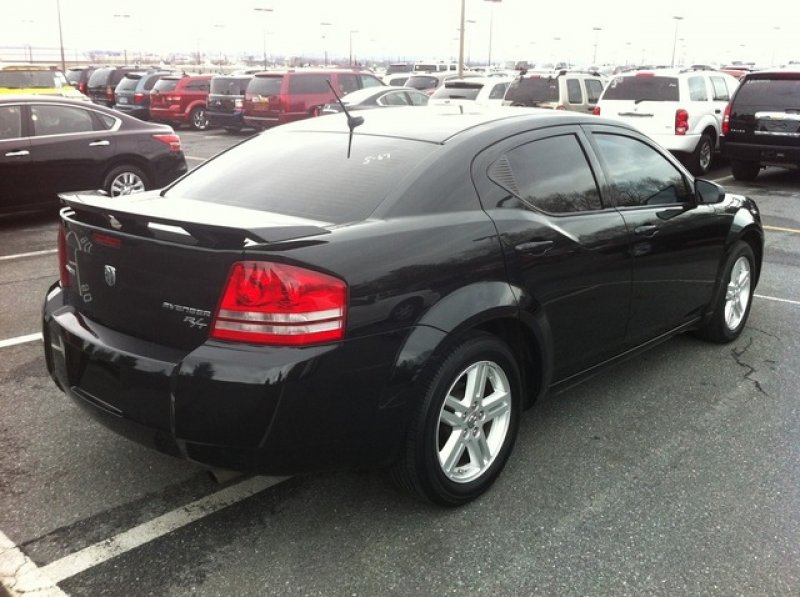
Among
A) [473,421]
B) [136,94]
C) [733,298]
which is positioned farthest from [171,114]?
[473,421]

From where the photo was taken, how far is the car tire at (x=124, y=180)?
9.48 meters

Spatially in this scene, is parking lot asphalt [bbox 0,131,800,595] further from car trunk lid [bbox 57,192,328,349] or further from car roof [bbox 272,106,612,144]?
car roof [bbox 272,106,612,144]

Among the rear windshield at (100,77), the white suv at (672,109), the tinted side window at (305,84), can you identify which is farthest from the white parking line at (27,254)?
the rear windshield at (100,77)

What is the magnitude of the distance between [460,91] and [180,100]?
33.5ft

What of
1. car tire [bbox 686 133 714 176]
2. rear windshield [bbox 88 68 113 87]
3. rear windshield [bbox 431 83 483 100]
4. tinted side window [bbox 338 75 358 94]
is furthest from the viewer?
rear windshield [bbox 88 68 113 87]

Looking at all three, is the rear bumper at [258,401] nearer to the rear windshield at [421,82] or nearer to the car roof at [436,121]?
the car roof at [436,121]

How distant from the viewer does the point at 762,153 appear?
11992 millimetres

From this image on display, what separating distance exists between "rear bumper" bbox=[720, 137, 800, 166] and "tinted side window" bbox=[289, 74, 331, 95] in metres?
10.4

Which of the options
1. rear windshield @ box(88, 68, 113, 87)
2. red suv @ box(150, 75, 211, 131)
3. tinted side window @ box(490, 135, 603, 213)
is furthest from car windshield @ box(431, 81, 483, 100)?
rear windshield @ box(88, 68, 113, 87)

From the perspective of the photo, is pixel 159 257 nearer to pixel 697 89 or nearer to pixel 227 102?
pixel 697 89

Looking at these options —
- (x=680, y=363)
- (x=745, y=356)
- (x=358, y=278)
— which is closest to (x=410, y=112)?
(x=358, y=278)

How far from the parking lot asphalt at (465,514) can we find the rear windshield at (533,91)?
12.0 m

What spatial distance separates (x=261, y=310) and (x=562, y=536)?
1.45 metres

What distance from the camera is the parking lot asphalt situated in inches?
105
